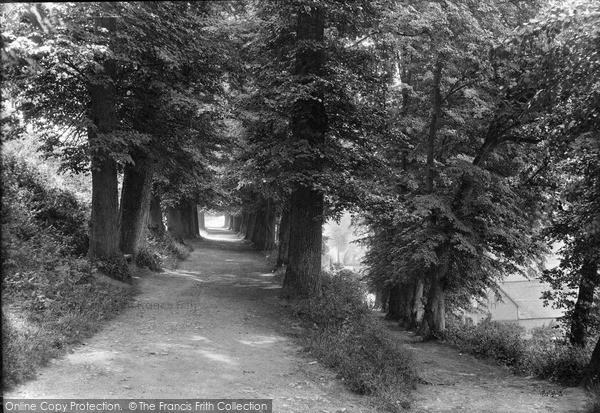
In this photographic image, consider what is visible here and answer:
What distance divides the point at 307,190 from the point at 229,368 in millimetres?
6212

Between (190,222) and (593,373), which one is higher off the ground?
(190,222)

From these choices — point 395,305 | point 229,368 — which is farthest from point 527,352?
point 229,368

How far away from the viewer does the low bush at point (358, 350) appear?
8.09 metres

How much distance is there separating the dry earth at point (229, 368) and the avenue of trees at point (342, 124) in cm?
164

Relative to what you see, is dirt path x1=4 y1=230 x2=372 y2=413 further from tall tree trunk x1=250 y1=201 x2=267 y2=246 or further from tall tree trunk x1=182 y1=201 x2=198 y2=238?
tall tree trunk x1=182 y1=201 x2=198 y2=238

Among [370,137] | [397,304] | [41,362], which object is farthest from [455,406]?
[397,304]

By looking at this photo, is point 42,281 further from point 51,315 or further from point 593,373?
point 593,373

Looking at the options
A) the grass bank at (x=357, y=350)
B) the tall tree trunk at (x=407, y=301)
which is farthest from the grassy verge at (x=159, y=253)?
the tall tree trunk at (x=407, y=301)

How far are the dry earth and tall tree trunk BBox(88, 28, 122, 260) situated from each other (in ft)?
5.37

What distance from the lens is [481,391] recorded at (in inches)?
391

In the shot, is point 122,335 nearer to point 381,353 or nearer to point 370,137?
point 381,353

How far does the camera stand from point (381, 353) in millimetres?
9664

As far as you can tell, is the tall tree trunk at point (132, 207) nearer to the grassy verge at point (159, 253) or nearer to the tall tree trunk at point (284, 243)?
the grassy verge at point (159, 253)

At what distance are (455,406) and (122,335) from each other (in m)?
6.07
